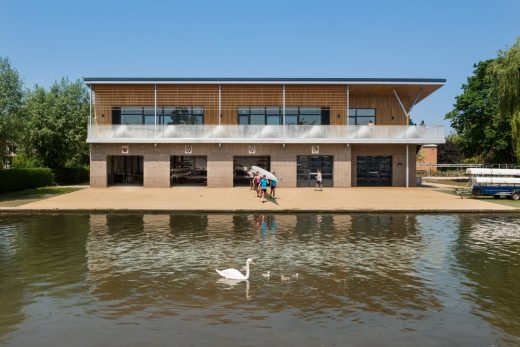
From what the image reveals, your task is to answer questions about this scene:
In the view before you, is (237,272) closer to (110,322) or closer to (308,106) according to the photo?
(110,322)

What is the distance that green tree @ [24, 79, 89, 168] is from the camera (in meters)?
47.2

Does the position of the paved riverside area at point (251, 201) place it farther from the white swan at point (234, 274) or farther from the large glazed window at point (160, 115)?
the white swan at point (234, 274)

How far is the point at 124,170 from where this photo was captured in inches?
1640

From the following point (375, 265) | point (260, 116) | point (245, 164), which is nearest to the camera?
point (375, 265)

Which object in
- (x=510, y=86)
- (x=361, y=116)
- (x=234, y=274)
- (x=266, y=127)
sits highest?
(x=510, y=86)

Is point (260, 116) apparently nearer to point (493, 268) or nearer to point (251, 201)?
point (251, 201)

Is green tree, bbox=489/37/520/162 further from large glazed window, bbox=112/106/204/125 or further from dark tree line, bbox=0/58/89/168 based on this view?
dark tree line, bbox=0/58/89/168

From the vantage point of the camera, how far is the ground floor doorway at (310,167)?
1452 inches

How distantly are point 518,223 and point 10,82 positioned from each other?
31487 mm

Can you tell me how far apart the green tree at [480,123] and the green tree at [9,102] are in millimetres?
42890

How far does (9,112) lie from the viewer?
32656 millimetres

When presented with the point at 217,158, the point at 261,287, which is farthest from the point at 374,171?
the point at 261,287

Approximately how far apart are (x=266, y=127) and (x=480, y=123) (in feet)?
93.5

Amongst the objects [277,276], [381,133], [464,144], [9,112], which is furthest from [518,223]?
[464,144]
